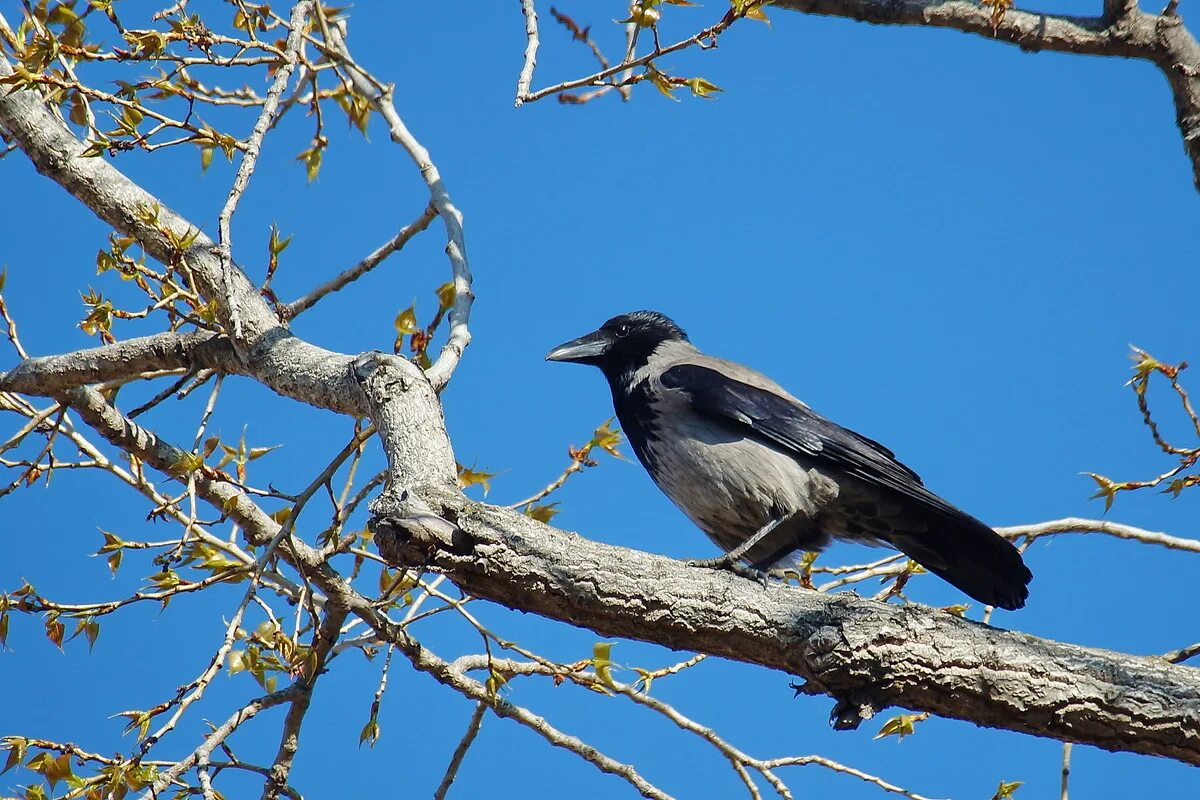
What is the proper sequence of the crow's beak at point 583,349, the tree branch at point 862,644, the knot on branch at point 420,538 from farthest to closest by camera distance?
the crow's beak at point 583,349 < the tree branch at point 862,644 < the knot on branch at point 420,538

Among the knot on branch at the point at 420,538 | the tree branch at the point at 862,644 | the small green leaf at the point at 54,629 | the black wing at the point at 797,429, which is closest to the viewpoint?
the knot on branch at the point at 420,538

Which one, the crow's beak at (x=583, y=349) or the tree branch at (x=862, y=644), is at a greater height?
the crow's beak at (x=583, y=349)

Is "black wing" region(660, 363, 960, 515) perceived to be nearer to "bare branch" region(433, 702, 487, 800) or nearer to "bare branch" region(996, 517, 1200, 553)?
"bare branch" region(996, 517, 1200, 553)

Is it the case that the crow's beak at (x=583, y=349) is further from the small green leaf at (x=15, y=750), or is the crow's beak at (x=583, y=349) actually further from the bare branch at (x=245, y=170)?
the small green leaf at (x=15, y=750)

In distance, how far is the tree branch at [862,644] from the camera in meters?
2.91

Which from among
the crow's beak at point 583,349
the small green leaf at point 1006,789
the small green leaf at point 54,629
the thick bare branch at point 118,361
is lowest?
the small green leaf at point 1006,789

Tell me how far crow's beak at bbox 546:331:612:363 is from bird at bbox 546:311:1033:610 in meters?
0.66

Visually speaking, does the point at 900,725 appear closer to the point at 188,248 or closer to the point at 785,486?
the point at 785,486

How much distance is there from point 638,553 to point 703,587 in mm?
196

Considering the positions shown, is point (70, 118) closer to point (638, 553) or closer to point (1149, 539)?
point (638, 553)

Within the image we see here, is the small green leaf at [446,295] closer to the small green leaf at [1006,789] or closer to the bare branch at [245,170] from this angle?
the bare branch at [245,170]

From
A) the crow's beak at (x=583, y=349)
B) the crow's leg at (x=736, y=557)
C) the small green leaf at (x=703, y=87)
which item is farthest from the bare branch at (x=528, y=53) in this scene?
the crow's beak at (x=583, y=349)

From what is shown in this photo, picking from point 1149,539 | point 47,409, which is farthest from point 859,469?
point 47,409

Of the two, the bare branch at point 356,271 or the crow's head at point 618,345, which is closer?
the bare branch at point 356,271
